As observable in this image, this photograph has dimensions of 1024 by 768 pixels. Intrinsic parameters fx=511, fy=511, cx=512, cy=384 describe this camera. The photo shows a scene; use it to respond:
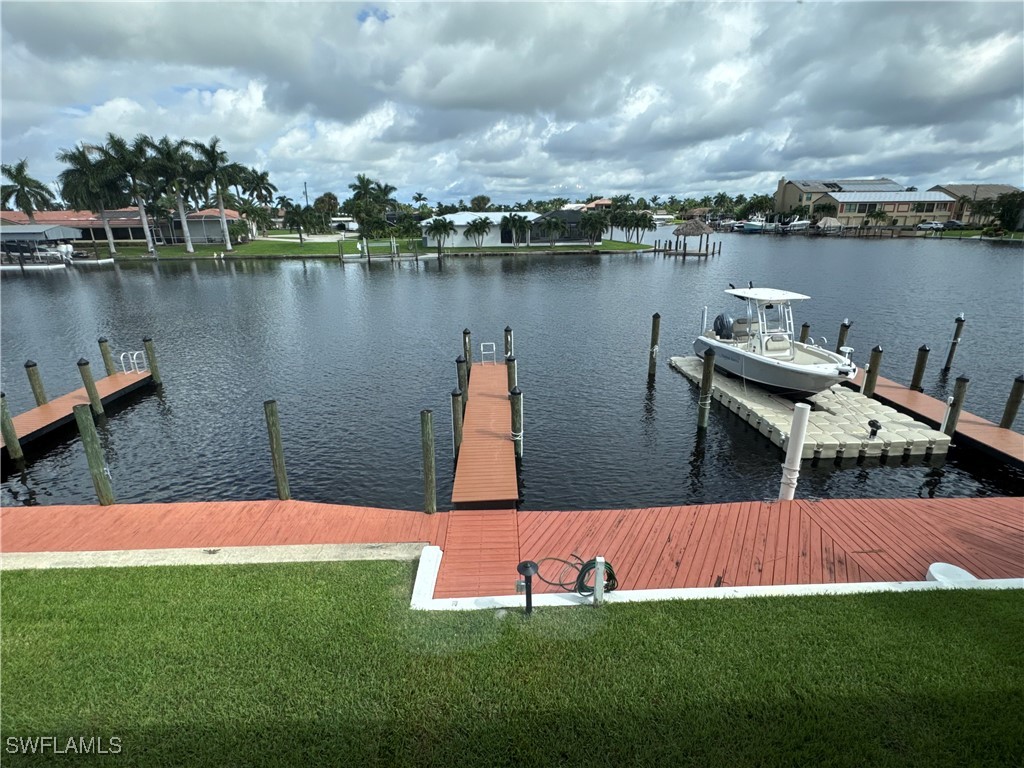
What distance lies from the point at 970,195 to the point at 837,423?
155503 mm

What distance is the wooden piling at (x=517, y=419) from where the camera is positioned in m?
14.8

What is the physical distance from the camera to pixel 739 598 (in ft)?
22.9

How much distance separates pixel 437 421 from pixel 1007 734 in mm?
15561

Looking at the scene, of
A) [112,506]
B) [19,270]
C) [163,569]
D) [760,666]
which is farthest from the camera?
[19,270]

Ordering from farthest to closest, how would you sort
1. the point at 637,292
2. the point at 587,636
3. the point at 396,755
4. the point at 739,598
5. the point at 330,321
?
the point at 637,292 → the point at 330,321 → the point at 739,598 → the point at 587,636 → the point at 396,755

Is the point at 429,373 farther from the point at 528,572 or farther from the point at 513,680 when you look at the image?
the point at 513,680

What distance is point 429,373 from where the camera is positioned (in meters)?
23.6

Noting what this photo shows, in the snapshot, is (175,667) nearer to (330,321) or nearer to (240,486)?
(240,486)

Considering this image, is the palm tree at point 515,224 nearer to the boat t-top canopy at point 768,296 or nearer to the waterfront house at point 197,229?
the waterfront house at point 197,229

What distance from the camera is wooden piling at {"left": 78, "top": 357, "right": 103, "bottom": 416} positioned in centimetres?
1766

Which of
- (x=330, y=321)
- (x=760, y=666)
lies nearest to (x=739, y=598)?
(x=760, y=666)

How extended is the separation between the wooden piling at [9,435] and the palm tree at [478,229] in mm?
68262

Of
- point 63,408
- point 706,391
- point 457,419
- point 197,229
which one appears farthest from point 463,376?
point 197,229

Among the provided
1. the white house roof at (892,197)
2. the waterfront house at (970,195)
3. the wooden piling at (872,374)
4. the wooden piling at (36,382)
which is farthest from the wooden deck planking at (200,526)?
the waterfront house at (970,195)
